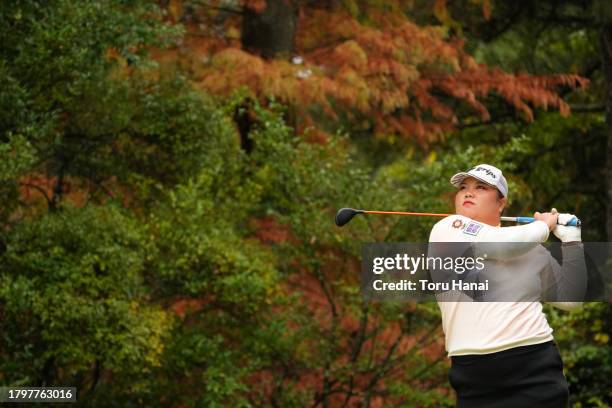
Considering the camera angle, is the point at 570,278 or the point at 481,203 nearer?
the point at 570,278

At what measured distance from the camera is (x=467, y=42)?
14578 mm

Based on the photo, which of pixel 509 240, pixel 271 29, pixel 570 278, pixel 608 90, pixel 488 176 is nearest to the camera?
pixel 509 240

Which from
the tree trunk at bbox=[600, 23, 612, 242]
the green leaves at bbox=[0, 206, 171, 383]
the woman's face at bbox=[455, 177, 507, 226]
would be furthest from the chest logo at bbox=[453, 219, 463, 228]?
the tree trunk at bbox=[600, 23, 612, 242]

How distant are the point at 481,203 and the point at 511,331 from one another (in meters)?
0.57

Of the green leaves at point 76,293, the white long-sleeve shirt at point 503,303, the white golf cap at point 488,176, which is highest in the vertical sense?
the green leaves at point 76,293

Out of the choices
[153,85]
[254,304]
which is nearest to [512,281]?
[254,304]

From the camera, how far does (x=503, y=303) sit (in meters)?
4.51

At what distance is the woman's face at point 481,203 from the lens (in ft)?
15.6

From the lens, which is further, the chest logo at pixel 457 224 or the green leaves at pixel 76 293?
the green leaves at pixel 76 293

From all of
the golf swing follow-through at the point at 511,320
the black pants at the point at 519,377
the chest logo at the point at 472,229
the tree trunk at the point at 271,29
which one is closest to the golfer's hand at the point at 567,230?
the golf swing follow-through at the point at 511,320

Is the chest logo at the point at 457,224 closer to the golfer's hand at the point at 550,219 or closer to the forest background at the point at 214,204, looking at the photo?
the golfer's hand at the point at 550,219

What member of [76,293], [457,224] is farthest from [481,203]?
[76,293]

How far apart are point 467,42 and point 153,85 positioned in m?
5.98

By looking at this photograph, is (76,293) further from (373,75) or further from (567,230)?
(373,75)
